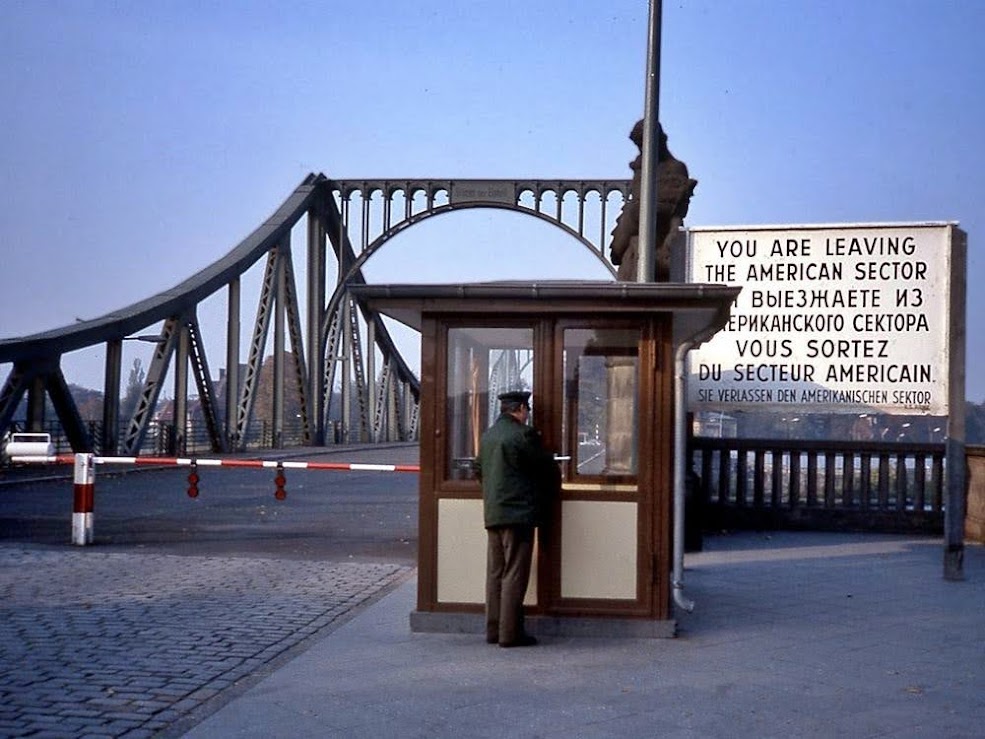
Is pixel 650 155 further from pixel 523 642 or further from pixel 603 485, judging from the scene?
pixel 523 642

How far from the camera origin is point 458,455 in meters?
7.96

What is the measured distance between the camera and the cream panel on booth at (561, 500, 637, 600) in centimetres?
775

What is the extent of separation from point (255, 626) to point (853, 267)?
594 cm

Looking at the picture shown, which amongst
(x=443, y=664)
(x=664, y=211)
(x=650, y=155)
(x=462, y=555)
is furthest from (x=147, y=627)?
(x=664, y=211)

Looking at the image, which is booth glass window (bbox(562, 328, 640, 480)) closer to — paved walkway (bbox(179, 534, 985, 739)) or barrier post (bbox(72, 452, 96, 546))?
paved walkway (bbox(179, 534, 985, 739))

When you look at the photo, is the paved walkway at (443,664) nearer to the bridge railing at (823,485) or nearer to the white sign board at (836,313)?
the white sign board at (836,313)

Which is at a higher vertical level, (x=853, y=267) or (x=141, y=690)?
(x=853, y=267)

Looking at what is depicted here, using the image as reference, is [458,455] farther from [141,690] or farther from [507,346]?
[141,690]

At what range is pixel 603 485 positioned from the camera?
Answer: 25.7 ft

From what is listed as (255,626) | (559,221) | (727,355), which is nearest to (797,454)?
(727,355)

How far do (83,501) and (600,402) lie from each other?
6.46 meters

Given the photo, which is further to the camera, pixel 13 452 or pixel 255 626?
pixel 13 452

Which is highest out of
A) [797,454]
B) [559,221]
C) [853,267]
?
[559,221]

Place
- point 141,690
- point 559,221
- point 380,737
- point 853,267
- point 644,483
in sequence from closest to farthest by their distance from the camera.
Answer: point 380,737
point 141,690
point 644,483
point 853,267
point 559,221
